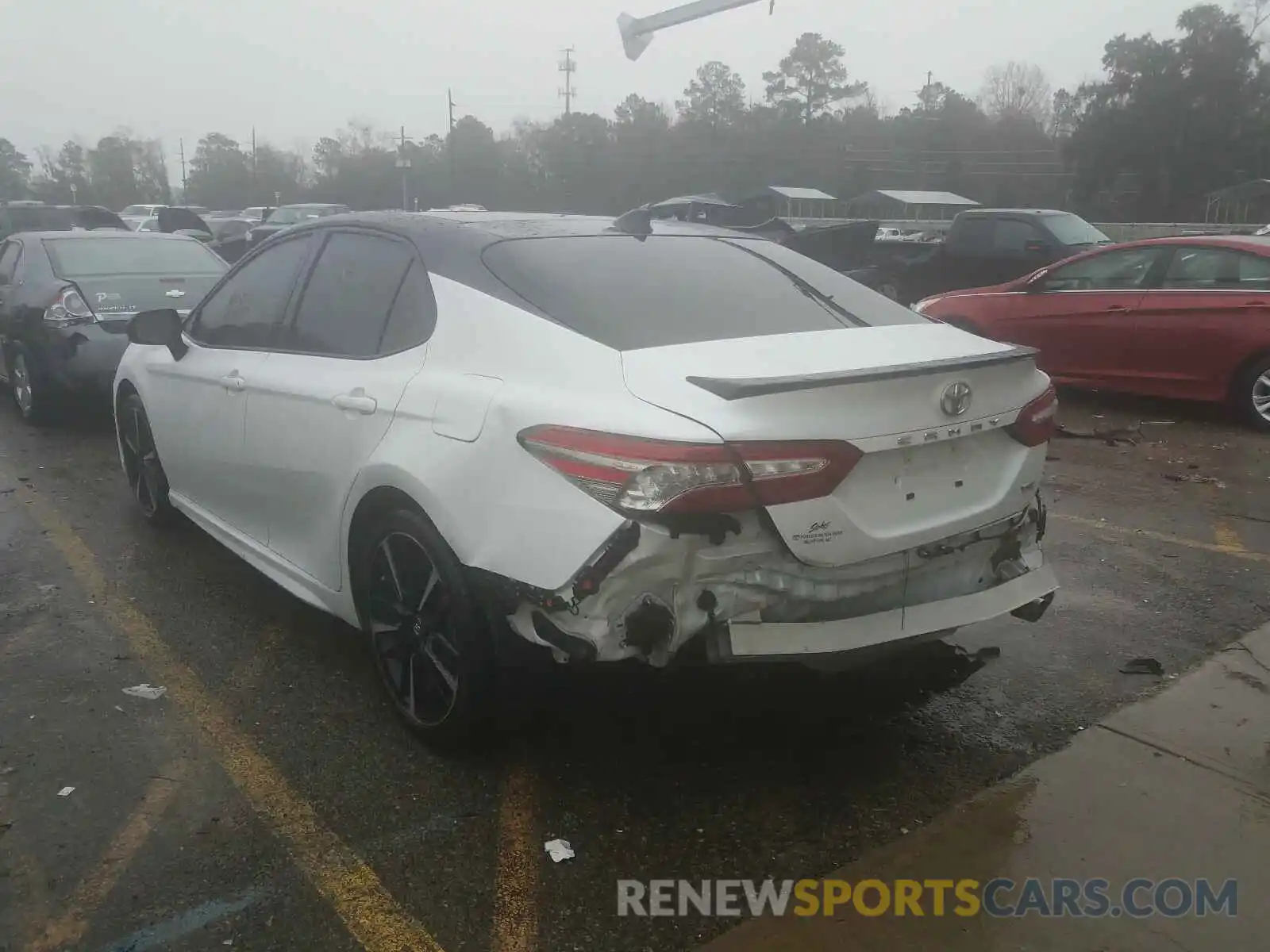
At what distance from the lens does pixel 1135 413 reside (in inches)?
345

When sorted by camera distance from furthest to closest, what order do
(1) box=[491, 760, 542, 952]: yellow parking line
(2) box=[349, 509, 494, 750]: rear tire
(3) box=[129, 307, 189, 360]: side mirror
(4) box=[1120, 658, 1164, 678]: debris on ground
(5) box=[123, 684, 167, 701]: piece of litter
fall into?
1. (3) box=[129, 307, 189, 360]: side mirror
2. (4) box=[1120, 658, 1164, 678]: debris on ground
3. (5) box=[123, 684, 167, 701]: piece of litter
4. (2) box=[349, 509, 494, 750]: rear tire
5. (1) box=[491, 760, 542, 952]: yellow parking line

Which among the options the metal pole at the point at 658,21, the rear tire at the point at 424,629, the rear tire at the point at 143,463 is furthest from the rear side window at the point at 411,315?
the metal pole at the point at 658,21

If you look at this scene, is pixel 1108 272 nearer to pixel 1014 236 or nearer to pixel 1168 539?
pixel 1168 539

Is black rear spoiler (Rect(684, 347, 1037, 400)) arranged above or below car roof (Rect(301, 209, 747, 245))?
below

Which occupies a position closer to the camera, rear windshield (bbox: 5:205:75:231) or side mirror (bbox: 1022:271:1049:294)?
side mirror (bbox: 1022:271:1049:294)

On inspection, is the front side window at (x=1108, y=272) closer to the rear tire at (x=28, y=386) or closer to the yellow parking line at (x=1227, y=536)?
the yellow parking line at (x=1227, y=536)

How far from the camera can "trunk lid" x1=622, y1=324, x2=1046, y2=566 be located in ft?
8.42

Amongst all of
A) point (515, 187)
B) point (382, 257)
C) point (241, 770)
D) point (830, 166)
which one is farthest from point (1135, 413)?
point (515, 187)

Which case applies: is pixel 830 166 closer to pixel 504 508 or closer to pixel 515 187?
pixel 515 187

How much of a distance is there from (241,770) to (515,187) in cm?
5496

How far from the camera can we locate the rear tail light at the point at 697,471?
247 centimetres

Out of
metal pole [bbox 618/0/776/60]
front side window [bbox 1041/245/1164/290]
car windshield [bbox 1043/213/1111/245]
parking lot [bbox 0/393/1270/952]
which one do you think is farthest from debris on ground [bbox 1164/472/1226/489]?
metal pole [bbox 618/0/776/60]

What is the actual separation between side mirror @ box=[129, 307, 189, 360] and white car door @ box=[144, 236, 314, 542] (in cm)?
5

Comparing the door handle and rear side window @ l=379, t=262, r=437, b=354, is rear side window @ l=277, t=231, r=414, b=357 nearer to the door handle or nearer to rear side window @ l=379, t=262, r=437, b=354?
rear side window @ l=379, t=262, r=437, b=354
